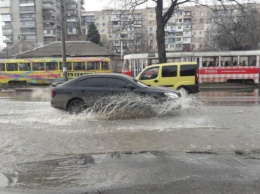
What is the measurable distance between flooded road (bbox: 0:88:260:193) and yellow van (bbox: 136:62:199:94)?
15.8 feet

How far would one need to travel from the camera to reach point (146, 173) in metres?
4.54

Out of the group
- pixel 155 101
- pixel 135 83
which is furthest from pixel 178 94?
pixel 135 83

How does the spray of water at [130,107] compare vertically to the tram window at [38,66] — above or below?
below

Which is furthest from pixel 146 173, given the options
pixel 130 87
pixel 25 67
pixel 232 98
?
pixel 25 67

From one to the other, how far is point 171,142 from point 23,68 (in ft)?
73.9

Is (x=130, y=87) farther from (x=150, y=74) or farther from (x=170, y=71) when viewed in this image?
(x=170, y=71)

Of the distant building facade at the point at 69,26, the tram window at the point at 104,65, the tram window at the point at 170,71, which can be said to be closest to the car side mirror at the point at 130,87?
the tram window at the point at 170,71

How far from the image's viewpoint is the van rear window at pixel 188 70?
14.2 meters

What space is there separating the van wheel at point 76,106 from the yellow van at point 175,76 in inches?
209

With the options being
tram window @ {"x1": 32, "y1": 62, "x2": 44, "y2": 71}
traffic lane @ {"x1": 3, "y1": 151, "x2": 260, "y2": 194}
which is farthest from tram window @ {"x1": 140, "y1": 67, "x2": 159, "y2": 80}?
tram window @ {"x1": 32, "y1": 62, "x2": 44, "y2": 71}

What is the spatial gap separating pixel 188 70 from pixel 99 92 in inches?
250

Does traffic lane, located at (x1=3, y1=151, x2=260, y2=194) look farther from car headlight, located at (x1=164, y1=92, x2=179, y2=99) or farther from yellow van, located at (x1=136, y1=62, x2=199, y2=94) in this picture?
yellow van, located at (x1=136, y1=62, x2=199, y2=94)

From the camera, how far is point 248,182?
4113mm

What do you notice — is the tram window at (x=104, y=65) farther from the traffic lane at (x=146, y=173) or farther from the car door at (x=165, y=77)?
the traffic lane at (x=146, y=173)
